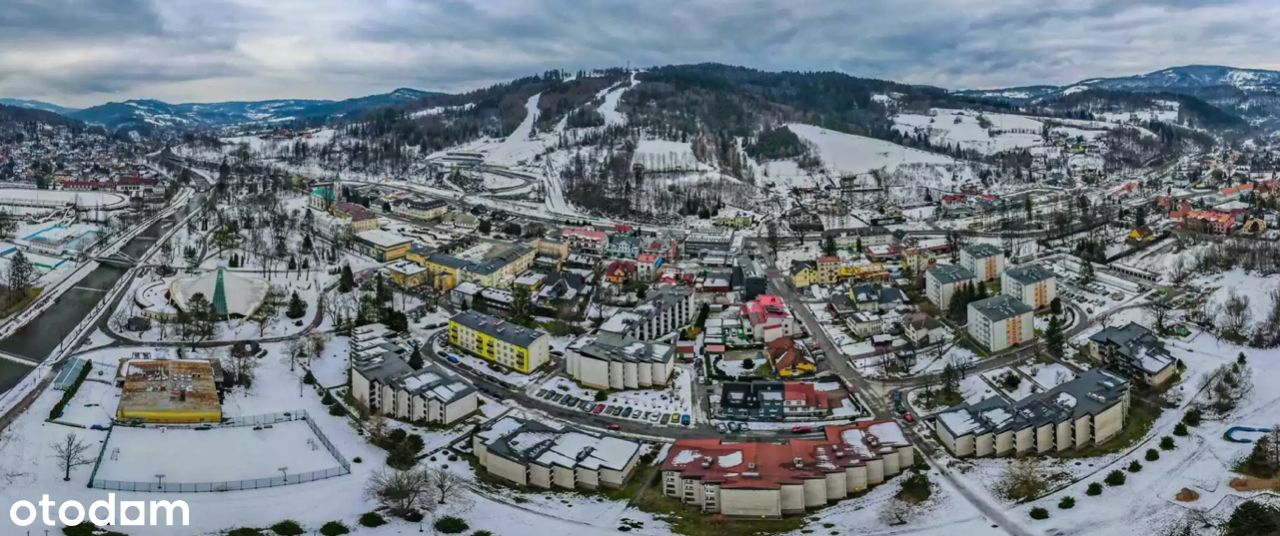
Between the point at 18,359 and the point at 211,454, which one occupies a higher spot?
the point at 18,359

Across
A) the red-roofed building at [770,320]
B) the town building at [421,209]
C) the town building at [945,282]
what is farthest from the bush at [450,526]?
the town building at [421,209]

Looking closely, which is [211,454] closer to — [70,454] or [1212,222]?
[70,454]

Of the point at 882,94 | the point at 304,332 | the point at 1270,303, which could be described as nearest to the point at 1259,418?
Result: the point at 1270,303

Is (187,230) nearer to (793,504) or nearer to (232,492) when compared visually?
(232,492)

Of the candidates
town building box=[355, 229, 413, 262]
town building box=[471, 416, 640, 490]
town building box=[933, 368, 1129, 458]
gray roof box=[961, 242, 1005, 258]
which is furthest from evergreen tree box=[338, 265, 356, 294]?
gray roof box=[961, 242, 1005, 258]

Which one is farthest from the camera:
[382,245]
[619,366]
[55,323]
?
[382,245]

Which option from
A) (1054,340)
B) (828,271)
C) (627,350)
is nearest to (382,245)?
(627,350)
